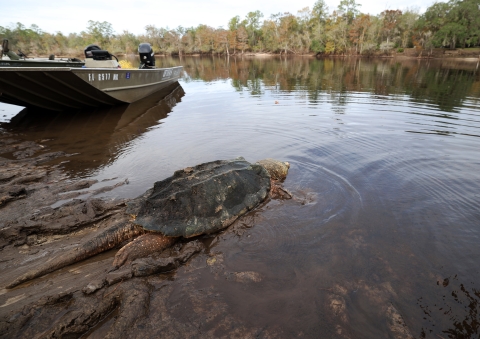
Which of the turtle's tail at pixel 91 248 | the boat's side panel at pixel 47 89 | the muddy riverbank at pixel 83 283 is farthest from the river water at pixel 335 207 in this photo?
the turtle's tail at pixel 91 248

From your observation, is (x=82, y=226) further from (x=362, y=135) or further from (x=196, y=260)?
(x=362, y=135)

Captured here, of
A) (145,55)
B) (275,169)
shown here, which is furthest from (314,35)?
(275,169)

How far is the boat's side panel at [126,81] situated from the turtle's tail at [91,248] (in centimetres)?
814

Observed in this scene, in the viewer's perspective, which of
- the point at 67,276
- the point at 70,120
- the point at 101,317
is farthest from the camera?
the point at 70,120

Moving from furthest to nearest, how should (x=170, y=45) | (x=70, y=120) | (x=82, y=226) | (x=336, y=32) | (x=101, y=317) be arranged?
(x=170, y=45)
(x=336, y=32)
(x=70, y=120)
(x=82, y=226)
(x=101, y=317)

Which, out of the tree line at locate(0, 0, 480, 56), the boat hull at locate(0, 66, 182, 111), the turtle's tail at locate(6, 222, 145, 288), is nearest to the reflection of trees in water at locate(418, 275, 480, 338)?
the turtle's tail at locate(6, 222, 145, 288)

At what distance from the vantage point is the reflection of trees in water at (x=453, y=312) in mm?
2535

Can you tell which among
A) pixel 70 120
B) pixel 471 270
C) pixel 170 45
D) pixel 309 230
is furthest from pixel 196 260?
pixel 170 45

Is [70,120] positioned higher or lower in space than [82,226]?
higher

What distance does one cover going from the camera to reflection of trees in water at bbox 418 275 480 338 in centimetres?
254

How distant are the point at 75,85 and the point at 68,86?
0.25m

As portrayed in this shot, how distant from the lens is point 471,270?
3.25m

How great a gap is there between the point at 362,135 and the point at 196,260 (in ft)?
23.4

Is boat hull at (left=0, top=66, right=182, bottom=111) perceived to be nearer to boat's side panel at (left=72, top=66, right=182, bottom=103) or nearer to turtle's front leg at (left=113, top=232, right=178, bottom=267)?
boat's side panel at (left=72, top=66, right=182, bottom=103)
